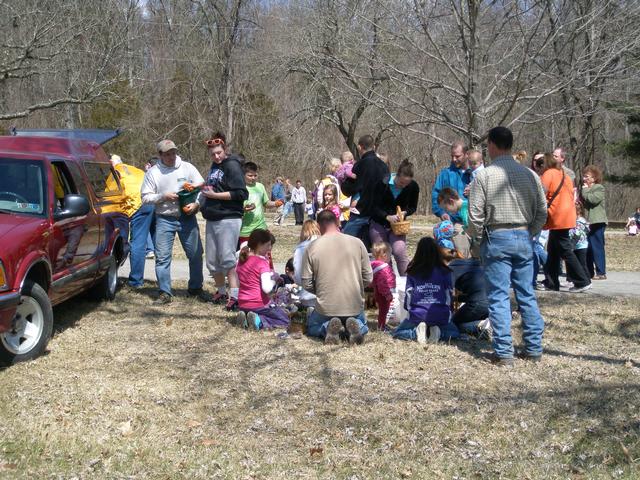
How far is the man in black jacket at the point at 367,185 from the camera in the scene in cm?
961

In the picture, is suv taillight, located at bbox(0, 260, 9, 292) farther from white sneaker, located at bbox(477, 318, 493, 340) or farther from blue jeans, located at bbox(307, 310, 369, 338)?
white sneaker, located at bbox(477, 318, 493, 340)

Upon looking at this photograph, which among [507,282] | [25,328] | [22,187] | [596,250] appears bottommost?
[596,250]

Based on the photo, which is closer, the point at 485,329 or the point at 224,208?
the point at 485,329

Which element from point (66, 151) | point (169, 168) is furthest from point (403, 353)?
point (66, 151)

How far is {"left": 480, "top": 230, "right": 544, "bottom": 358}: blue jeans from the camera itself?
6.85 m

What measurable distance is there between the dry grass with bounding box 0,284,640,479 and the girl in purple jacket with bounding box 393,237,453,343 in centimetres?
25

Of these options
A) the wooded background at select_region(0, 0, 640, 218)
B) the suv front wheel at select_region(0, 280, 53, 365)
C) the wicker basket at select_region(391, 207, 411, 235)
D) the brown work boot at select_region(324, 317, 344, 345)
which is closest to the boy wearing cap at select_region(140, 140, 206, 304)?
the wicker basket at select_region(391, 207, 411, 235)

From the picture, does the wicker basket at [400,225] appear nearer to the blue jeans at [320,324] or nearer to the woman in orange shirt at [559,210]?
the blue jeans at [320,324]

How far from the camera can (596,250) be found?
12820mm

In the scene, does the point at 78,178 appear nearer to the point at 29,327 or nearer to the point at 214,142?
the point at 214,142

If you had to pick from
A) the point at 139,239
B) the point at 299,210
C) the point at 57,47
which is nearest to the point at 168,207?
the point at 139,239

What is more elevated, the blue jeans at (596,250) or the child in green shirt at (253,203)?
the child in green shirt at (253,203)

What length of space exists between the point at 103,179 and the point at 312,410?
19.2 ft

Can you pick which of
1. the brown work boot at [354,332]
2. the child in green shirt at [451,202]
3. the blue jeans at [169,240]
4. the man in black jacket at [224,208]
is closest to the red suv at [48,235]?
the blue jeans at [169,240]
